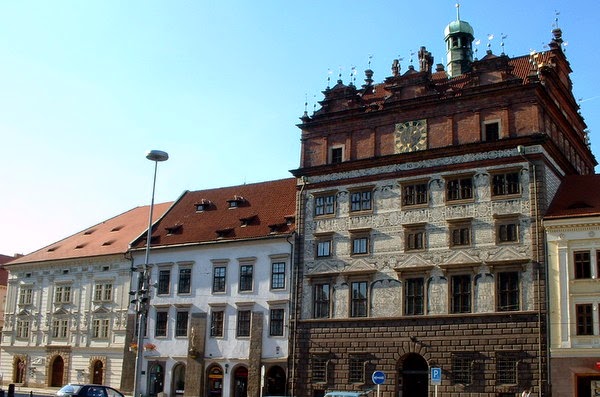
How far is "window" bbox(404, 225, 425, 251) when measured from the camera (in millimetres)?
40438

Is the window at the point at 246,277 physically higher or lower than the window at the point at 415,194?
lower

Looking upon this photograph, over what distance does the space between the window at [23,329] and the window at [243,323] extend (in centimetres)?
2071

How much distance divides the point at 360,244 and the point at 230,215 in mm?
11855

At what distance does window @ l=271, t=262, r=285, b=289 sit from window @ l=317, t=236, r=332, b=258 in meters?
2.79

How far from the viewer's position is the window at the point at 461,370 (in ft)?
124

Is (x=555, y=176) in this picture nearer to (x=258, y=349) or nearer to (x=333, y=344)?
(x=333, y=344)

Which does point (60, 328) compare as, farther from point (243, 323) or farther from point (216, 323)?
point (243, 323)

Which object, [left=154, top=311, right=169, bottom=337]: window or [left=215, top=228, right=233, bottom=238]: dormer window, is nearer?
[left=215, top=228, right=233, bottom=238]: dormer window

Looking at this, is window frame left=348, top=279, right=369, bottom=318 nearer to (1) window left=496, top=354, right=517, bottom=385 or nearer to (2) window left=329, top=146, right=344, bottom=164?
(2) window left=329, top=146, right=344, bottom=164

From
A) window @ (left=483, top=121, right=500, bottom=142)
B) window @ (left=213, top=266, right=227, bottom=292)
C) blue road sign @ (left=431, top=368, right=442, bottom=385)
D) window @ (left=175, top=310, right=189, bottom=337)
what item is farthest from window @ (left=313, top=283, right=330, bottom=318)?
window @ (left=483, top=121, right=500, bottom=142)

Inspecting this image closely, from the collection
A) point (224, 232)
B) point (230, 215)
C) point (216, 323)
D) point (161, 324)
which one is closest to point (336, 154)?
point (224, 232)

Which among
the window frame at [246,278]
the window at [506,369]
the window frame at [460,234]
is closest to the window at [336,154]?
the window frame at [246,278]

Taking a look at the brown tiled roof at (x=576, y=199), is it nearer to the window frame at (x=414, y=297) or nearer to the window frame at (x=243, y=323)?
the window frame at (x=414, y=297)

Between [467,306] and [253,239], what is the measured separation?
14243mm
